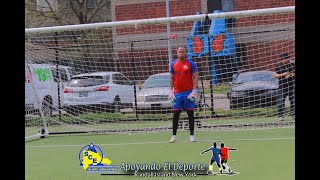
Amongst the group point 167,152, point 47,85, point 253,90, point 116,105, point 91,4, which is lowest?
point 167,152

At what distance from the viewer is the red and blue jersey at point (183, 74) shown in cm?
969

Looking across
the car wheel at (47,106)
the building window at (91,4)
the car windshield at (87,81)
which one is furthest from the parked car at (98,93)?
the building window at (91,4)

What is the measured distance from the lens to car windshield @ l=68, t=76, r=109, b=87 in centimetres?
1334

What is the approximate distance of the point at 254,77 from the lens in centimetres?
1324

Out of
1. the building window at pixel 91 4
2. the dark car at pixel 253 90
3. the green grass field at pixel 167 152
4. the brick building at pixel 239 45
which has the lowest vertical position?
the green grass field at pixel 167 152

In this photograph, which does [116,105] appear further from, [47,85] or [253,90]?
[253,90]

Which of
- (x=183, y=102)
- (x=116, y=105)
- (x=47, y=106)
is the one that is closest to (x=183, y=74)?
(x=183, y=102)

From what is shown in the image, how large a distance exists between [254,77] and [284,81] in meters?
1.17

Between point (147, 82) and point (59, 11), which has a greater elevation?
point (59, 11)

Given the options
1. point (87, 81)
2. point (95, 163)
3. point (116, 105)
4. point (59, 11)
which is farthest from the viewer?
point (59, 11)

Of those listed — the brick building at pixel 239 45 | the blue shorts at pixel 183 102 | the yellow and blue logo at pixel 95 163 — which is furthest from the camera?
the brick building at pixel 239 45

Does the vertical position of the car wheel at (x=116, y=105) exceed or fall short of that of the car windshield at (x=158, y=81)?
it falls short

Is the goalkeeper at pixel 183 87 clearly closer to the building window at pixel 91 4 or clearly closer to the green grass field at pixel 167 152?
the green grass field at pixel 167 152
